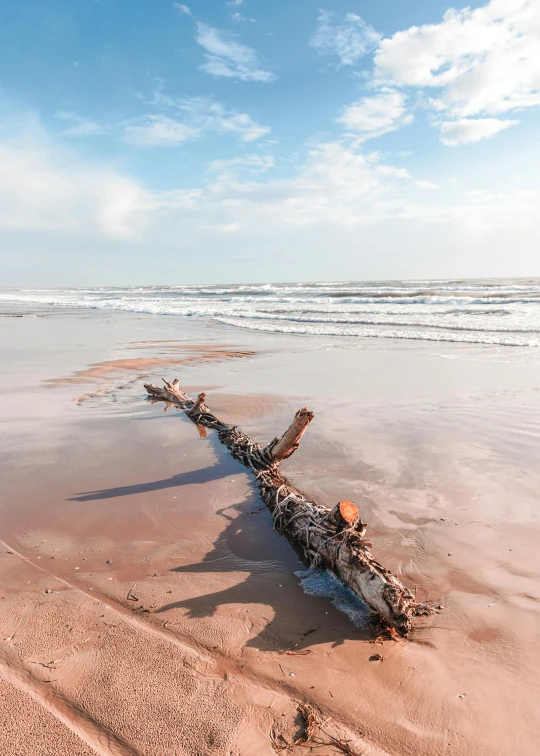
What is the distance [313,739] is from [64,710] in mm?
1203

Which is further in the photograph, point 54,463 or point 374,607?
point 54,463

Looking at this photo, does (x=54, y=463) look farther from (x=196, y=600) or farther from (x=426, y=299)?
(x=426, y=299)

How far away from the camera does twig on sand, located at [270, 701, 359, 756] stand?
6.82 ft

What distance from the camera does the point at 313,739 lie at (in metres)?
2.11

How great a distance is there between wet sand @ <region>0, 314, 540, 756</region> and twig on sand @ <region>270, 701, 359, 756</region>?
4cm

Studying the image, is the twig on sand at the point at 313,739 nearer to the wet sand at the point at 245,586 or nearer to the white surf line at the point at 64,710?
the wet sand at the point at 245,586

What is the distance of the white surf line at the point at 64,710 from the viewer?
2066 millimetres

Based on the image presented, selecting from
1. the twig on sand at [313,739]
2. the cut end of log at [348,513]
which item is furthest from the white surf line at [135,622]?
the cut end of log at [348,513]

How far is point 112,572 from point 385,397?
6.16m

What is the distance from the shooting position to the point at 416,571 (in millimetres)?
3498

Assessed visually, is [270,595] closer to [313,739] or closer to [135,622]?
[135,622]

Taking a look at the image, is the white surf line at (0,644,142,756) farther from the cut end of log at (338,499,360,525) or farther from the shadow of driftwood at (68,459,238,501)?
the shadow of driftwood at (68,459,238,501)

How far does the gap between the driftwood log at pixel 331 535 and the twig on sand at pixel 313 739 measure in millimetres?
800

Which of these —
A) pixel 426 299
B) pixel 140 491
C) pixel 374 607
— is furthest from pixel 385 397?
pixel 426 299
